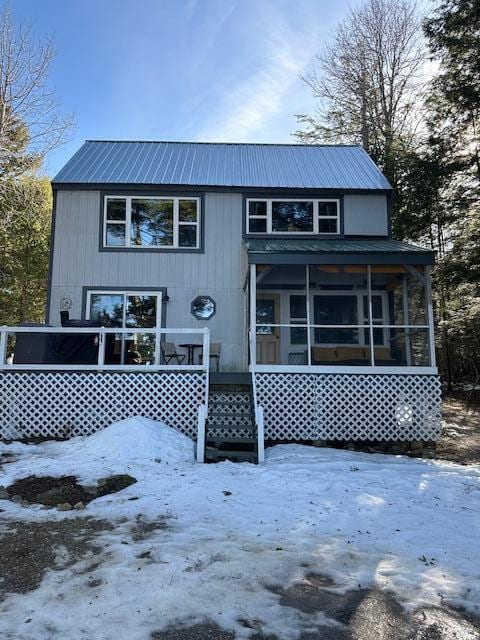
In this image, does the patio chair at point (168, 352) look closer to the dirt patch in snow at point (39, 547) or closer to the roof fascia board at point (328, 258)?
the roof fascia board at point (328, 258)

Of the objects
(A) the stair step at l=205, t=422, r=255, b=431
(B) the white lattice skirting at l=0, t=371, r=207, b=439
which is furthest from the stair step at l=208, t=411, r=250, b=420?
(B) the white lattice skirting at l=0, t=371, r=207, b=439

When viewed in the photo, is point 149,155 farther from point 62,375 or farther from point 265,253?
point 62,375

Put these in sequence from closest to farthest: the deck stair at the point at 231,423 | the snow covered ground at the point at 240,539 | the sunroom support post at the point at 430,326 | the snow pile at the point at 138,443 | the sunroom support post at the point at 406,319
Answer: the snow covered ground at the point at 240,539, the snow pile at the point at 138,443, the deck stair at the point at 231,423, the sunroom support post at the point at 430,326, the sunroom support post at the point at 406,319

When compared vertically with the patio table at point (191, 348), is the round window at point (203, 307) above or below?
Result: above

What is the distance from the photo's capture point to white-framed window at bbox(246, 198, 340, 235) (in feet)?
36.2

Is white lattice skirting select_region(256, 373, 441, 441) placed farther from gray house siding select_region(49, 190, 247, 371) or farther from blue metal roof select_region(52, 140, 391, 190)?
blue metal roof select_region(52, 140, 391, 190)

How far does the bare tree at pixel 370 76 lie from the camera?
1945 cm

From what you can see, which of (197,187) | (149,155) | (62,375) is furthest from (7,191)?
(62,375)

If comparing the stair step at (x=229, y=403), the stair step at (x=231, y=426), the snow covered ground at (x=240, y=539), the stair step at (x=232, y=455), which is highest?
the stair step at (x=229, y=403)

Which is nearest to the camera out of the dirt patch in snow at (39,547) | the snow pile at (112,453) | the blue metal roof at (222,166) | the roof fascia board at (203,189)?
the dirt patch in snow at (39,547)

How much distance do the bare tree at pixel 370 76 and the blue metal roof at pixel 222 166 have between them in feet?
24.3

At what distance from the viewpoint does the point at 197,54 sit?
1250 cm

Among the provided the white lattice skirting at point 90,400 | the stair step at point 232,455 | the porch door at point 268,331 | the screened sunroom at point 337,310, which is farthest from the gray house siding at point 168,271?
the stair step at point 232,455

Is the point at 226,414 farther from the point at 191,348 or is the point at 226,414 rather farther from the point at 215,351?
the point at 215,351
